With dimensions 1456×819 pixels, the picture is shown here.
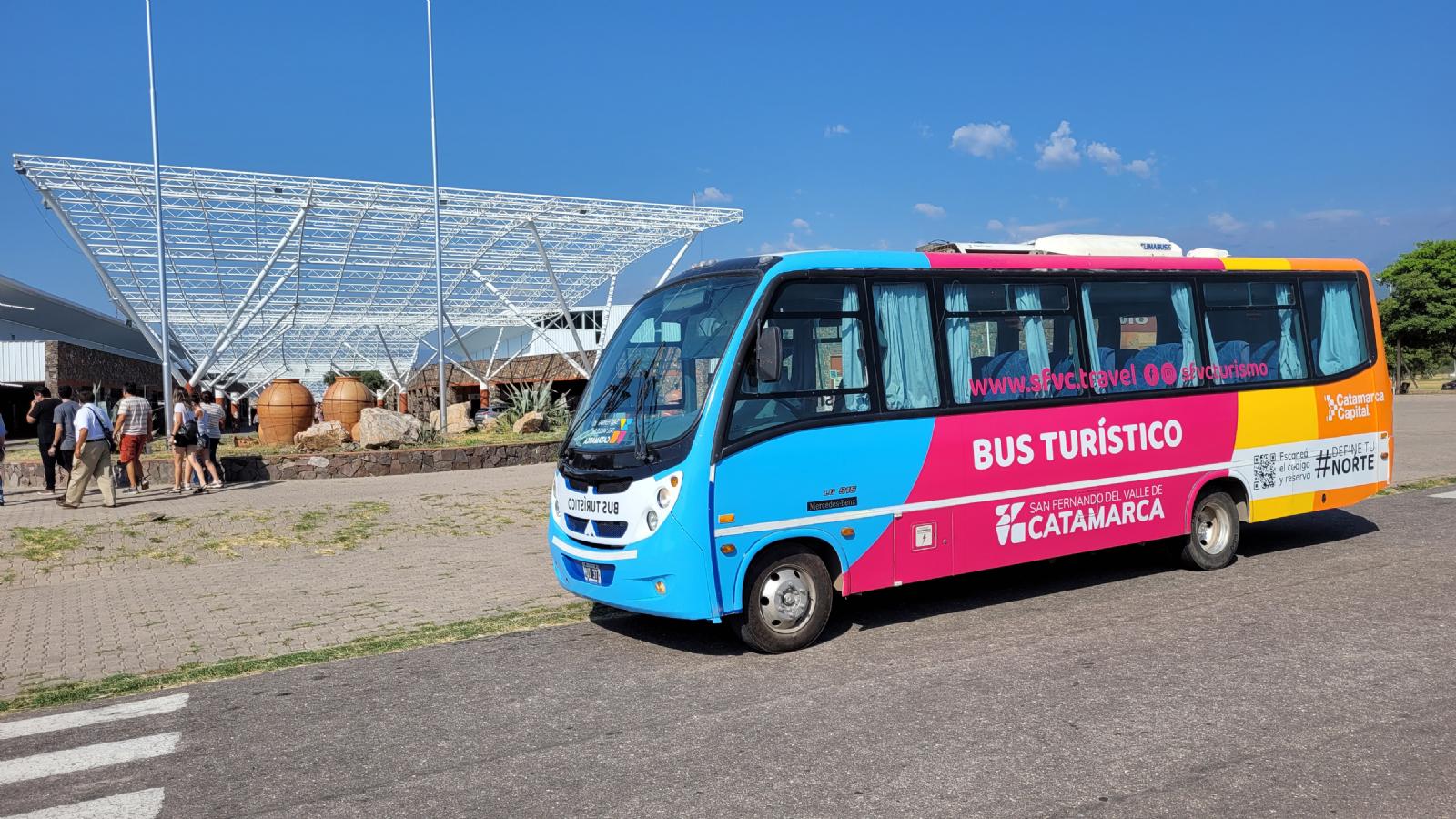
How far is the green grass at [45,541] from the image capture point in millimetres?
11602

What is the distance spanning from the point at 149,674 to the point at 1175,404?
8086mm

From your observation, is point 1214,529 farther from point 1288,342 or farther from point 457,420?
point 457,420

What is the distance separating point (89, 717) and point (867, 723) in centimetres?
450

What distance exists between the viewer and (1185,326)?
29.7ft

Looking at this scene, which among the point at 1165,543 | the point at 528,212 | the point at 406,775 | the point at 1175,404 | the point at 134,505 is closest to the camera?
the point at 406,775

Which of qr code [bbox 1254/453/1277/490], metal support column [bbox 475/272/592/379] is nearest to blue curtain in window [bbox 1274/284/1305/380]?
qr code [bbox 1254/453/1277/490]

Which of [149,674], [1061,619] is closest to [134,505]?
[149,674]

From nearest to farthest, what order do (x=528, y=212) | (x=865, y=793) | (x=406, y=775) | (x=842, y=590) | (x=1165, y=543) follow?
(x=865, y=793) < (x=406, y=775) < (x=842, y=590) < (x=1165, y=543) < (x=528, y=212)

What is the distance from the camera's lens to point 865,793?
444cm

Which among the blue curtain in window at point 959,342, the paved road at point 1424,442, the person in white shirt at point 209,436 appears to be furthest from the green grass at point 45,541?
the paved road at point 1424,442

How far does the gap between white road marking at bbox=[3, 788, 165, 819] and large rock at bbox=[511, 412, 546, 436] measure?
19216 mm

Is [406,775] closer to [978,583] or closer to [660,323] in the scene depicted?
[660,323]

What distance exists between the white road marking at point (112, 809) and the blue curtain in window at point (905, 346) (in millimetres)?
4854

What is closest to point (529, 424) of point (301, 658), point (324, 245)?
point (301, 658)
